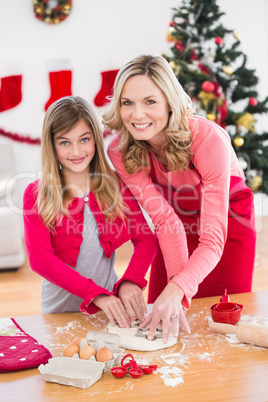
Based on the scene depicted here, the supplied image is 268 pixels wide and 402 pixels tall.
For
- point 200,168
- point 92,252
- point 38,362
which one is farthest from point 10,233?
point 38,362

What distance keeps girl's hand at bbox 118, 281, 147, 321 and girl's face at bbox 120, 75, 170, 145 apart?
46 centimetres

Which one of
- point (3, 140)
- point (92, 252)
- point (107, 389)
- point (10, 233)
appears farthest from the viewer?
point (3, 140)

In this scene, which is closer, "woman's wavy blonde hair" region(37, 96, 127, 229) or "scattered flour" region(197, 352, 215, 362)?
"scattered flour" region(197, 352, 215, 362)

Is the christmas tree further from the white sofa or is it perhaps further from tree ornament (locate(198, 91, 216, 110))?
the white sofa

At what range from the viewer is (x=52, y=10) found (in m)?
4.41

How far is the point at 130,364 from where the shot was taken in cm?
113

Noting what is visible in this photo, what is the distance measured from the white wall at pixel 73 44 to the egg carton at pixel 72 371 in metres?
3.57

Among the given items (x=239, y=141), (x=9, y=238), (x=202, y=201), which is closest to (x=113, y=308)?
(x=202, y=201)

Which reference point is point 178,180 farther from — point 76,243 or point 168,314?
point 168,314

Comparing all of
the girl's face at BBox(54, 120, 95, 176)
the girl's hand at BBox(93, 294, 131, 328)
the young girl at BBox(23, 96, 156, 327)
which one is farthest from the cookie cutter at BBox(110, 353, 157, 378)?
the girl's face at BBox(54, 120, 95, 176)

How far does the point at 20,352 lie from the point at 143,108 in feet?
2.54

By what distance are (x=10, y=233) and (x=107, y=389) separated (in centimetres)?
277

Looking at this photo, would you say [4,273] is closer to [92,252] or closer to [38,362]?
[92,252]

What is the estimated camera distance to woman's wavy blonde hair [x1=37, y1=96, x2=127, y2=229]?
162cm
